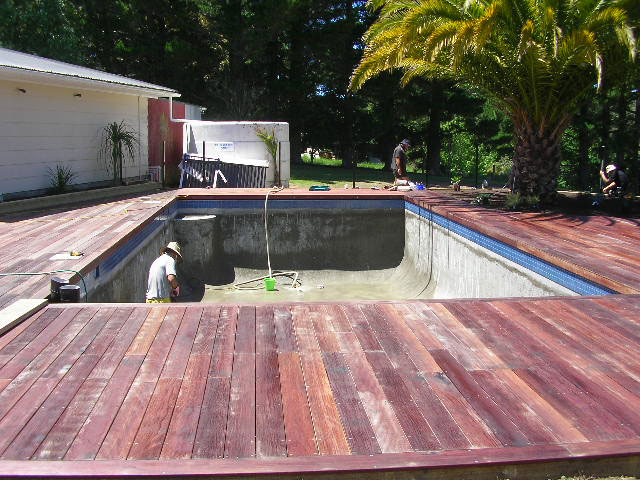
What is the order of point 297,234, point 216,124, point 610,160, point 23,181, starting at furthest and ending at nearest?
point 610,160 → point 216,124 → point 297,234 → point 23,181

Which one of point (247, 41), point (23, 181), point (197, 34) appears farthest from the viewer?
point (197, 34)

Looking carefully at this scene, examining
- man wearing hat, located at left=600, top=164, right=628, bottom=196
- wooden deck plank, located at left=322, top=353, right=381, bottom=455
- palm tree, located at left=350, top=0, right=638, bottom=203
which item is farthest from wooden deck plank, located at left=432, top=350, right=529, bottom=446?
man wearing hat, located at left=600, top=164, right=628, bottom=196

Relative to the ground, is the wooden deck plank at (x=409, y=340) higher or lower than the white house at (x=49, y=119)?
lower

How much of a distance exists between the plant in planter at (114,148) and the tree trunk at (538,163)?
8.89 metres

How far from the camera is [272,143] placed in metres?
16.1

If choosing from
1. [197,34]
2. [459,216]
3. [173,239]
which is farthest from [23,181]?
[197,34]

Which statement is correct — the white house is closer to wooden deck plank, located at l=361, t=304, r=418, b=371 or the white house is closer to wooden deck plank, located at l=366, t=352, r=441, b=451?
wooden deck plank, located at l=361, t=304, r=418, b=371

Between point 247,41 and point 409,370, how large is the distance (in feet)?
78.0

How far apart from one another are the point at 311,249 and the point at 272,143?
4.82m

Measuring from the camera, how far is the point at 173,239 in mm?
11672

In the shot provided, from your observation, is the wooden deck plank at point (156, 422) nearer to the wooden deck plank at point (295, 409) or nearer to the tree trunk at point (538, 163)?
the wooden deck plank at point (295, 409)

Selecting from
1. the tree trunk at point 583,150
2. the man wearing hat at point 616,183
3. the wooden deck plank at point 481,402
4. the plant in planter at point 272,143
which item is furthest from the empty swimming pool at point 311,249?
the tree trunk at point 583,150

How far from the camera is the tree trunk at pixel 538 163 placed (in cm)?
1095

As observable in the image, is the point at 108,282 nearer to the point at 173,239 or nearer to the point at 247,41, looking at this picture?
the point at 173,239
